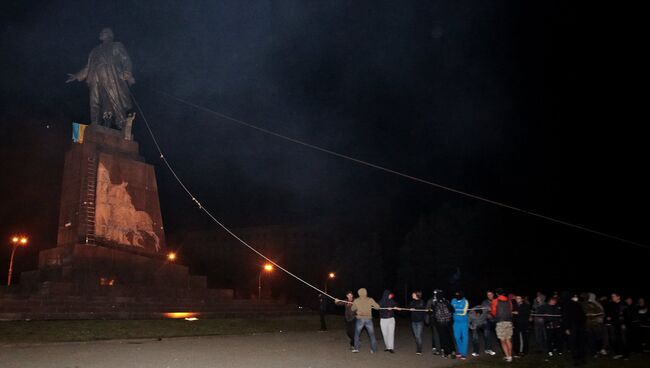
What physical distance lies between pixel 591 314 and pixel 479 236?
91.6ft

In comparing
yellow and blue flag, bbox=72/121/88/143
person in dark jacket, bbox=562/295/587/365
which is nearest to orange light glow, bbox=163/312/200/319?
yellow and blue flag, bbox=72/121/88/143

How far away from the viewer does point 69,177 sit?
19297 mm

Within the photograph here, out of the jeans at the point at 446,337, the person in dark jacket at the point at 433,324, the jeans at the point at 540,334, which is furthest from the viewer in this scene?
the jeans at the point at 540,334

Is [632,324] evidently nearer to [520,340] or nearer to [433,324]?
[520,340]

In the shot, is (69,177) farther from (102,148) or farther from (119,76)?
(119,76)

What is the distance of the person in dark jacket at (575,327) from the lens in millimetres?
10602

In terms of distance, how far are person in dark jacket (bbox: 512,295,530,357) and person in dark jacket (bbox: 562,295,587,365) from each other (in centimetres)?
95

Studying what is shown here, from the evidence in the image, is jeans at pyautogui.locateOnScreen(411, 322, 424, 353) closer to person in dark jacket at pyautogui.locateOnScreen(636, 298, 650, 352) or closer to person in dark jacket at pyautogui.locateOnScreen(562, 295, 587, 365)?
person in dark jacket at pyautogui.locateOnScreen(562, 295, 587, 365)

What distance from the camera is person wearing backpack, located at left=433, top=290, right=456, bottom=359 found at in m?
11.2

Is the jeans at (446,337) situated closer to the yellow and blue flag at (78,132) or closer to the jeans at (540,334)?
the jeans at (540,334)

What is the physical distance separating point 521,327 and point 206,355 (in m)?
7.38

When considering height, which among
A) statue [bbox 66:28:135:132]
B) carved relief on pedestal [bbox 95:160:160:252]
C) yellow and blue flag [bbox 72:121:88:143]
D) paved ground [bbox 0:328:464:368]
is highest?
statue [bbox 66:28:135:132]

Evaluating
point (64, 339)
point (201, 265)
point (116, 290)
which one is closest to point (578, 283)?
point (116, 290)

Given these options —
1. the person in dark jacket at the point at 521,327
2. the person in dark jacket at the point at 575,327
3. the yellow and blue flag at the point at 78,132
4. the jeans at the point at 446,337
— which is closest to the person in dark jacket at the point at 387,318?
the jeans at the point at 446,337
